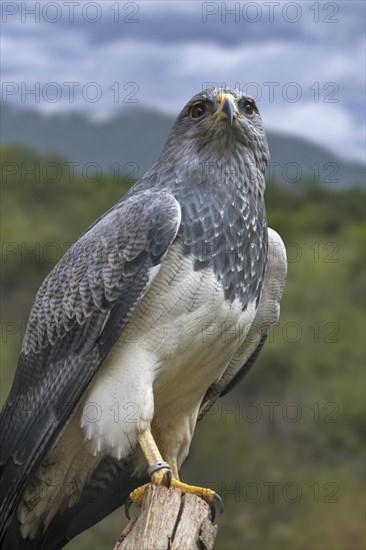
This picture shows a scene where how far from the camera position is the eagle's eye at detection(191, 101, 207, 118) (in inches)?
195

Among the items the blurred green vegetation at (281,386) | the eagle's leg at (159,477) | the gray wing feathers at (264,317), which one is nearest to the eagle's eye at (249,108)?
the gray wing feathers at (264,317)

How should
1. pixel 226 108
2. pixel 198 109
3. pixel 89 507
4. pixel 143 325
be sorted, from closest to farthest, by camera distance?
pixel 143 325 → pixel 226 108 → pixel 198 109 → pixel 89 507

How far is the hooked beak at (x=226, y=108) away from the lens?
4.76 meters

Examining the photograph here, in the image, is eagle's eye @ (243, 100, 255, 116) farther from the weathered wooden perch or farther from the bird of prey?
the weathered wooden perch

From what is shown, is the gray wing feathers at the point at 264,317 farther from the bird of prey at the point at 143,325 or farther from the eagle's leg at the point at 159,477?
the eagle's leg at the point at 159,477

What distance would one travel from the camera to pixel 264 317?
5.32m

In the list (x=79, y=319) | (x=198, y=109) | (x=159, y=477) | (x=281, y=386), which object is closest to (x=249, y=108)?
(x=198, y=109)

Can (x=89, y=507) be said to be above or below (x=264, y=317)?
below

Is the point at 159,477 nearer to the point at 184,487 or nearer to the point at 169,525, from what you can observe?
the point at 184,487

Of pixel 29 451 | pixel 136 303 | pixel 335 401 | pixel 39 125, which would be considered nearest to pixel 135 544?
pixel 29 451

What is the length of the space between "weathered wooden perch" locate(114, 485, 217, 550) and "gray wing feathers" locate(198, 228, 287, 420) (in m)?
1.01

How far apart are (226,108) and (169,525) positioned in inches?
76.1

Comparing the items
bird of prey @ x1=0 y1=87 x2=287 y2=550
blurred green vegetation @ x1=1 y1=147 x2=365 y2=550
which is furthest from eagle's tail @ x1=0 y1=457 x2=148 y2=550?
blurred green vegetation @ x1=1 y1=147 x2=365 y2=550

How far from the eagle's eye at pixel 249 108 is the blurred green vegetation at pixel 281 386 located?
23.5 feet
